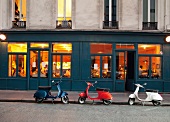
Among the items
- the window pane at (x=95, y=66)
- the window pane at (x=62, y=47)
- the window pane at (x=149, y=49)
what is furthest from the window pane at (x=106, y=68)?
the window pane at (x=62, y=47)

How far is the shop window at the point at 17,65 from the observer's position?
17.4 m

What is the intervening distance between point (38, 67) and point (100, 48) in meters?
4.40

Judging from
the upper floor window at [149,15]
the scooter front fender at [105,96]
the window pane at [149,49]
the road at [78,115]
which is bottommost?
the road at [78,115]

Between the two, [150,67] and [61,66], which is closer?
[61,66]

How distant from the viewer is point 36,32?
1694 cm

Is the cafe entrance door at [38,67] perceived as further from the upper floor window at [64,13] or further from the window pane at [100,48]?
the window pane at [100,48]

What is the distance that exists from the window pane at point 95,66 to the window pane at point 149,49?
116 inches

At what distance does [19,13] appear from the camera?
17609mm

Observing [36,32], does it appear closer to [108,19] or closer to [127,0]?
[108,19]

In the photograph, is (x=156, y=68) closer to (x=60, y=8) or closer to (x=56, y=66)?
(x=56, y=66)

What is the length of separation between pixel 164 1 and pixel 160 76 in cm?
509

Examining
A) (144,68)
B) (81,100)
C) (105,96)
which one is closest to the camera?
(105,96)

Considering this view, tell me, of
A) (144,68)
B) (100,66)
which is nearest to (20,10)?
(100,66)

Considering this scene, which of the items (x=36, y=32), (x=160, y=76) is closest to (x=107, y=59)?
(x=160, y=76)
